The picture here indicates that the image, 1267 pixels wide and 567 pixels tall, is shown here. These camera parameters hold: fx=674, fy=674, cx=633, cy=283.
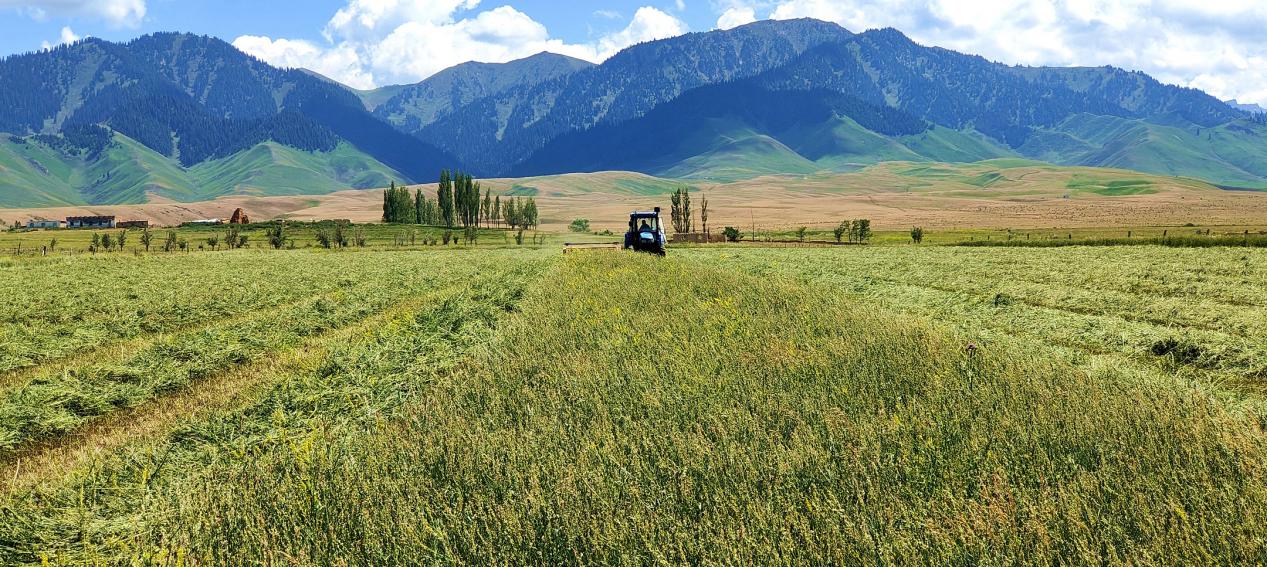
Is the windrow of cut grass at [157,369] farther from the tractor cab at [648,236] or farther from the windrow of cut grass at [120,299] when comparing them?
the tractor cab at [648,236]

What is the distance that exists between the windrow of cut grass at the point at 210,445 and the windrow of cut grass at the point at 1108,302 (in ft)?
36.4

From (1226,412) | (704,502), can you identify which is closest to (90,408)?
(704,502)

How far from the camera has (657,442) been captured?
7.28 meters

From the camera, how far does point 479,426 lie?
7.83 meters

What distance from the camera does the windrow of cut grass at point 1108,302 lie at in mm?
13302

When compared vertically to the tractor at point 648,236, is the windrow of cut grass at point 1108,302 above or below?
below

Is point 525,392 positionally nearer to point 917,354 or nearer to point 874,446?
point 874,446

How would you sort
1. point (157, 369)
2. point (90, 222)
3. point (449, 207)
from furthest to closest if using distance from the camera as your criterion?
point (90, 222) < point (449, 207) < point (157, 369)

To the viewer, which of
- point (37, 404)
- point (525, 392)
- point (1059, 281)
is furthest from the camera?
point (1059, 281)

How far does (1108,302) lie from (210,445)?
907 inches

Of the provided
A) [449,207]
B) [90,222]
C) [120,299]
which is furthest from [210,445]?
[90,222]

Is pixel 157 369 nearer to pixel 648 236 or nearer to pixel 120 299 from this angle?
pixel 120 299

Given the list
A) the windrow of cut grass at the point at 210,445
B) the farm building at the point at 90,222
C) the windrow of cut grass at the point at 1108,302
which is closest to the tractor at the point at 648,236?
the windrow of cut grass at the point at 1108,302

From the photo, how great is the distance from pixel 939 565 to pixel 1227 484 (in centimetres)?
305
